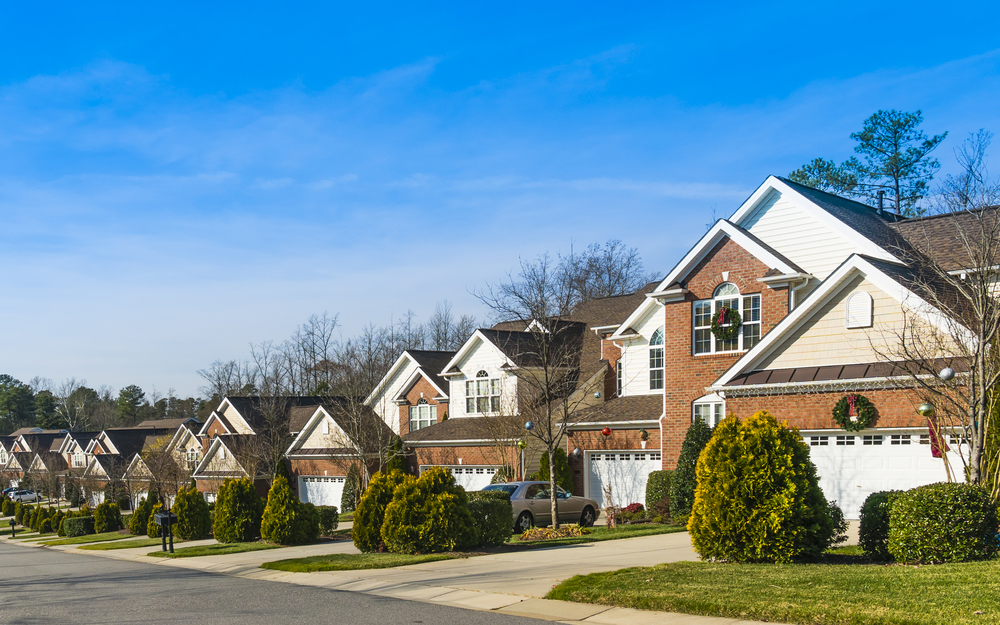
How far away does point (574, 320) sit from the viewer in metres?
37.5

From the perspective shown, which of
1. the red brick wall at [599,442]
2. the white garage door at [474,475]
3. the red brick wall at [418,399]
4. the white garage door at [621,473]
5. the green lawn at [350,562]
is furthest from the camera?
the red brick wall at [418,399]

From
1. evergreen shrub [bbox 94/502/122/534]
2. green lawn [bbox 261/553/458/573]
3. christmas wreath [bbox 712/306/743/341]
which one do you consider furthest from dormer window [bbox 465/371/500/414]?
evergreen shrub [bbox 94/502/122/534]

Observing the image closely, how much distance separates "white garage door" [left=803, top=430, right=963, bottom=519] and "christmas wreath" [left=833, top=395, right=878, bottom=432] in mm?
430

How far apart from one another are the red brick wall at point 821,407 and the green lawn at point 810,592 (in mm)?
7463

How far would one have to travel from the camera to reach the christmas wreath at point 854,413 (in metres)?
19.4

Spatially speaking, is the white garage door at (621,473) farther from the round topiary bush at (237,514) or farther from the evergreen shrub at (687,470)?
the round topiary bush at (237,514)

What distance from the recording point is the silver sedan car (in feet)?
74.9

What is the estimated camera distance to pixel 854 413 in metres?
19.6

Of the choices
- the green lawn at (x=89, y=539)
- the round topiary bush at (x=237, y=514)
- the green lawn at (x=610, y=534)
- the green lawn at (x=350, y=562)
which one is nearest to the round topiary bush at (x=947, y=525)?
the green lawn at (x=610, y=534)

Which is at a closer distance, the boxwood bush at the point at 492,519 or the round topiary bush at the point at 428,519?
the round topiary bush at the point at 428,519

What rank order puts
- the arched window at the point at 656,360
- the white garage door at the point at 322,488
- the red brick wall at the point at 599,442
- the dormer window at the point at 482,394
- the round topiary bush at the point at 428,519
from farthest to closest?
the white garage door at the point at 322,488 < the dormer window at the point at 482,394 < the arched window at the point at 656,360 < the red brick wall at the point at 599,442 < the round topiary bush at the point at 428,519

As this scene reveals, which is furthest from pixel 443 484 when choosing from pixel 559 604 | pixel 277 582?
pixel 559 604

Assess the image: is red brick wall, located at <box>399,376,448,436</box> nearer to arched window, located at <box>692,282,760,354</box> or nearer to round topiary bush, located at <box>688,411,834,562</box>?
arched window, located at <box>692,282,760,354</box>

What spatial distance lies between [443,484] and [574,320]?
20.3 m
